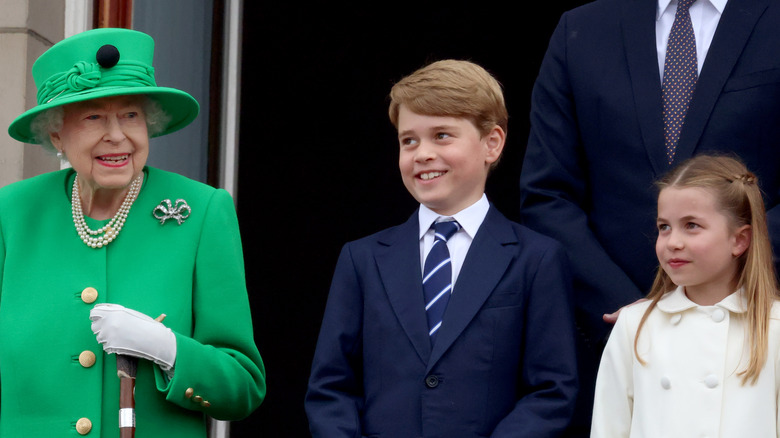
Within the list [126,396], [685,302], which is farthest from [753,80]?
[126,396]

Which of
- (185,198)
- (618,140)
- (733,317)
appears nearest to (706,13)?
(618,140)

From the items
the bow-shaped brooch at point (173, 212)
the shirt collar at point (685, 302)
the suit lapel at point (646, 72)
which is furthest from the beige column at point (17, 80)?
the shirt collar at point (685, 302)

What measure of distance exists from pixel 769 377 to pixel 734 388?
78 mm

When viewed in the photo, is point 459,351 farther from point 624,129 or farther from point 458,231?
point 624,129

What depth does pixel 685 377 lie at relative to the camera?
111 inches

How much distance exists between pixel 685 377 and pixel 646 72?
83 cm

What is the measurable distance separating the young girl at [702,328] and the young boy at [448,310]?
0.53 feet

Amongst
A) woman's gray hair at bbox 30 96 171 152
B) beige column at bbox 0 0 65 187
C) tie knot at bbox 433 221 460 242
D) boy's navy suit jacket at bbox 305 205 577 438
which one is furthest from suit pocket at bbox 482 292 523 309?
beige column at bbox 0 0 65 187

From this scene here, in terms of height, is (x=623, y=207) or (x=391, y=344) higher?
(x=623, y=207)

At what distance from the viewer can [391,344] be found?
10.1 feet

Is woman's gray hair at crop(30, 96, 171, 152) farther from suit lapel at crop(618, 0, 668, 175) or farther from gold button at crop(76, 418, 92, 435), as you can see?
suit lapel at crop(618, 0, 668, 175)

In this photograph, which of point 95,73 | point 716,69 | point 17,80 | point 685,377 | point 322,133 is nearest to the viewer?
point 685,377

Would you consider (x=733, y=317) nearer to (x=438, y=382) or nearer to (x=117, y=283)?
(x=438, y=382)

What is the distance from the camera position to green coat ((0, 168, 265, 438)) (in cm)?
298
